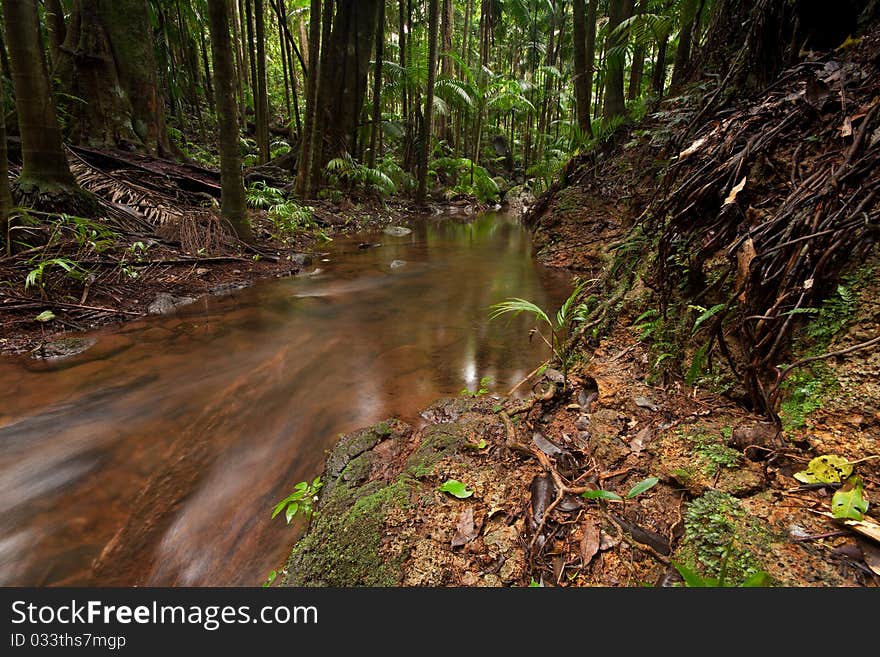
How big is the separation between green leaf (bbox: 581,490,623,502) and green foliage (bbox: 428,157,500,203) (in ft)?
61.1

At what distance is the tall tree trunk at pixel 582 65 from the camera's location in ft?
25.2

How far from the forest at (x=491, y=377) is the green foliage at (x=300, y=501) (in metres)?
0.02

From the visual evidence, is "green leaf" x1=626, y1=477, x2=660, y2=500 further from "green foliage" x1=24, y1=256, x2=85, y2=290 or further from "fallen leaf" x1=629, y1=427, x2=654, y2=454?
"green foliage" x1=24, y1=256, x2=85, y2=290

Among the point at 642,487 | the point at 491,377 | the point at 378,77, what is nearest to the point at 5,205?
the point at 491,377

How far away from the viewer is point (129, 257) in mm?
4887

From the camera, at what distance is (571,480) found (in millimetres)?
1565

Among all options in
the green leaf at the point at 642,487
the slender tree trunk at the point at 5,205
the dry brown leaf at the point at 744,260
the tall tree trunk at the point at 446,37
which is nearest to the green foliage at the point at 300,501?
the green leaf at the point at 642,487

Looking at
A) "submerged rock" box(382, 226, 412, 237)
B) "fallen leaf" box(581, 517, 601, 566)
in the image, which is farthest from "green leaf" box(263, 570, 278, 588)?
"submerged rock" box(382, 226, 412, 237)

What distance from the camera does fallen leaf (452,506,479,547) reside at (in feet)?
4.58

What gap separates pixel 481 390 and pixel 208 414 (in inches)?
72.4

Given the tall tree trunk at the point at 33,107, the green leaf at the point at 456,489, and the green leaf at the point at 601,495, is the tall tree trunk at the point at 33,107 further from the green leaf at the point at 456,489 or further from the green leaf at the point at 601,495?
the green leaf at the point at 601,495

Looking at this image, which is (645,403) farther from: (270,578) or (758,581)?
(270,578)

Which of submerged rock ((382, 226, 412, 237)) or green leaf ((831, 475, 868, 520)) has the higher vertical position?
green leaf ((831, 475, 868, 520))

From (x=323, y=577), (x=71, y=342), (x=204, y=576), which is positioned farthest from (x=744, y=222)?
(x=71, y=342)
